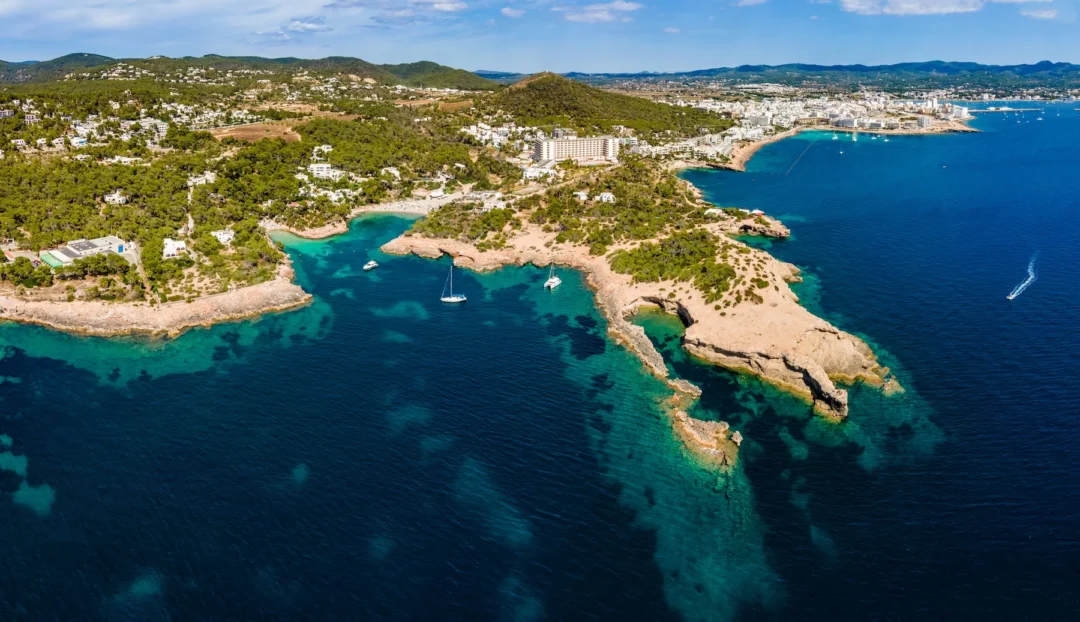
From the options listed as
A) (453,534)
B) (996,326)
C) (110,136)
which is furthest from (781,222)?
(110,136)

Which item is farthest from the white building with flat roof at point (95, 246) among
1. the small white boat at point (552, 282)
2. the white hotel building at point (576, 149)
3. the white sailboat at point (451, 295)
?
the white hotel building at point (576, 149)

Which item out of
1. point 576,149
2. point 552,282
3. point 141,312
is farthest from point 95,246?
point 576,149

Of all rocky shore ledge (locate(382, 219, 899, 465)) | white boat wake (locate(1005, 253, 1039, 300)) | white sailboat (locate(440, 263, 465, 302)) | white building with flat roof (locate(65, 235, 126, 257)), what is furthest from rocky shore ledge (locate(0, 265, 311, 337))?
white boat wake (locate(1005, 253, 1039, 300))

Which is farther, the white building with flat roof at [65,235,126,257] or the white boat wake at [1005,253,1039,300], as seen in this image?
the white building with flat roof at [65,235,126,257]

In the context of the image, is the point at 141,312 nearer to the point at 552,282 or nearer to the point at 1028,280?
the point at 552,282

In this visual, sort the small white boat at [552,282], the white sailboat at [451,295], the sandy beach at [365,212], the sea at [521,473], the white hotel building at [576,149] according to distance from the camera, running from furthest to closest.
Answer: the white hotel building at [576,149], the sandy beach at [365,212], the small white boat at [552,282], the white sailboat at [451,295], the sea at [521,473]

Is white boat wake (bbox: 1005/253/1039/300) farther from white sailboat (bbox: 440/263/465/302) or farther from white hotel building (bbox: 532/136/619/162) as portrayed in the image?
white hotel building (bbox: 532/136/619/162)

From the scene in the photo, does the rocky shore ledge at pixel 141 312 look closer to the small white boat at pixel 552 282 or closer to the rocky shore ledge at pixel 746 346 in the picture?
the small white boat at pixel 552 282
